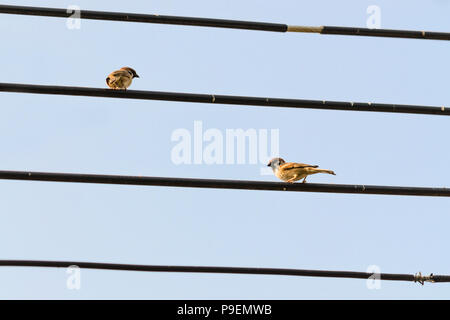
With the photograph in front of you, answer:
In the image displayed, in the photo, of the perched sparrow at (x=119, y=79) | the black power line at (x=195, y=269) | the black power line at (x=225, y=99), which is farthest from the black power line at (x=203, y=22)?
the perched sparrow at (x=119, y=79)

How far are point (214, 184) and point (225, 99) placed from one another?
30.1 inches

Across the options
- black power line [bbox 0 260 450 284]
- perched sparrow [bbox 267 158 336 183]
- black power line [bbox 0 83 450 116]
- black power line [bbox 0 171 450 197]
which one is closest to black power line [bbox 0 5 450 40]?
black power line [bbox 0 83 450 116]

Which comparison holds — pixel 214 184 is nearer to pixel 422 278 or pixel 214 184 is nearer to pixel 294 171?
pixel 422 278

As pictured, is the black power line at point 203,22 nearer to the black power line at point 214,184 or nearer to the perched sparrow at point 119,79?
the black power line at point 214,184

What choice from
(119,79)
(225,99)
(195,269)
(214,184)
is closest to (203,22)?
(225,99)

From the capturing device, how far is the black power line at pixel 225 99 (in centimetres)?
588

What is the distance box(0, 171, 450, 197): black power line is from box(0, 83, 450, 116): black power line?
26.9 inches

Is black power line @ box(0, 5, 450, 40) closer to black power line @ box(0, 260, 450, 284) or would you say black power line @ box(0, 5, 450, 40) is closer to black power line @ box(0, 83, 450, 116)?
black power line @ box(0, 83, 450, 116)

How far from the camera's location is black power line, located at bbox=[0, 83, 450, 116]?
231 inches

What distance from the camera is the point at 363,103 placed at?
20.1 feet

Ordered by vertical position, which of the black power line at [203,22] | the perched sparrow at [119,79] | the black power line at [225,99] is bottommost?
the black power line at [225,99]

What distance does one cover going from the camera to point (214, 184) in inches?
222

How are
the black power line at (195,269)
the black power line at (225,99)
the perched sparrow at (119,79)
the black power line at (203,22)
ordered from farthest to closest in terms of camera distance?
the perched sparrow at (119,79) → the black power line at (203,22) → the black power line at (225,99) → the black power line at (195,269)

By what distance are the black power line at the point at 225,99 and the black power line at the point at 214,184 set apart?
26.9 inches
